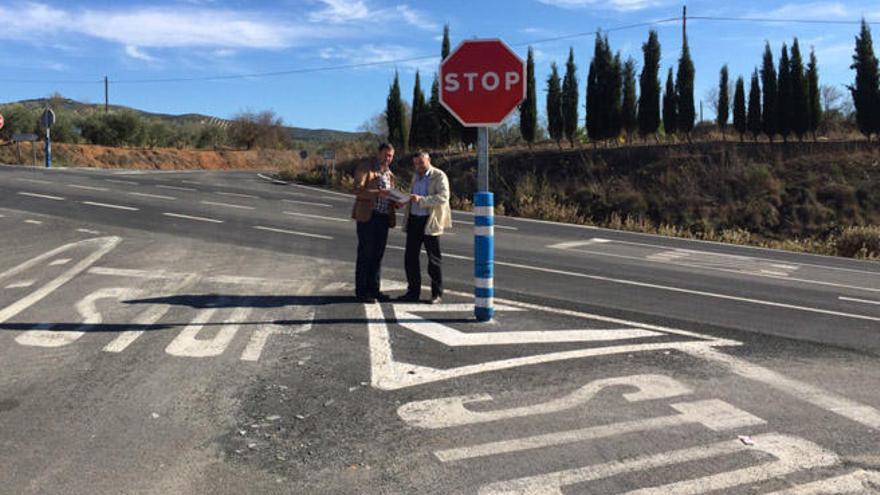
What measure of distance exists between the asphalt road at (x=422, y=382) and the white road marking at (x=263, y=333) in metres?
0.03

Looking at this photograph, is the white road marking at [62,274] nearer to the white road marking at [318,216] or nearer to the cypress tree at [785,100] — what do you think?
the white road marking at [318,216]

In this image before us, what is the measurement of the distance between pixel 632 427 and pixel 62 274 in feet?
25.3

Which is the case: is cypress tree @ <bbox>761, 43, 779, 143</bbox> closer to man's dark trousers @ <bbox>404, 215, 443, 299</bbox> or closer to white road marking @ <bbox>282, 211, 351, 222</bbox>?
white road marking @ <bbox>282, 211, 351, 222</bbox>

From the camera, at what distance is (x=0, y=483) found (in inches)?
134

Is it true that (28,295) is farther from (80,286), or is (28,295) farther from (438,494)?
(438,494)

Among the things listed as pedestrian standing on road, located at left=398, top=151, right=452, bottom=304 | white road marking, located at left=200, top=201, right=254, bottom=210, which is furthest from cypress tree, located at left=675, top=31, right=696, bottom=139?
pedestrian standing on road, located at left=398, top=151, right=452, bottom=304

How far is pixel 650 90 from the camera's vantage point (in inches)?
1181

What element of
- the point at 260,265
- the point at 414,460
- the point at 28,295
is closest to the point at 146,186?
the point at 260,265

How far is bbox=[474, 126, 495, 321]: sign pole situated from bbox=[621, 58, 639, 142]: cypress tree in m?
25.4

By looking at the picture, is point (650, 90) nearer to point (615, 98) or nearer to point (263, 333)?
point (615, 98)

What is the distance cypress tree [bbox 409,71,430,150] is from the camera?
37000 mm

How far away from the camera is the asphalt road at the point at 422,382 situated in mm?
3615

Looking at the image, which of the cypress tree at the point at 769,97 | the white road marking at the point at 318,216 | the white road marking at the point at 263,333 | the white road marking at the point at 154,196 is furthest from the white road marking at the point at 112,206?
the cypress tree at the point at 769,97

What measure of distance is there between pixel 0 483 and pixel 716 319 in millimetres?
6532
